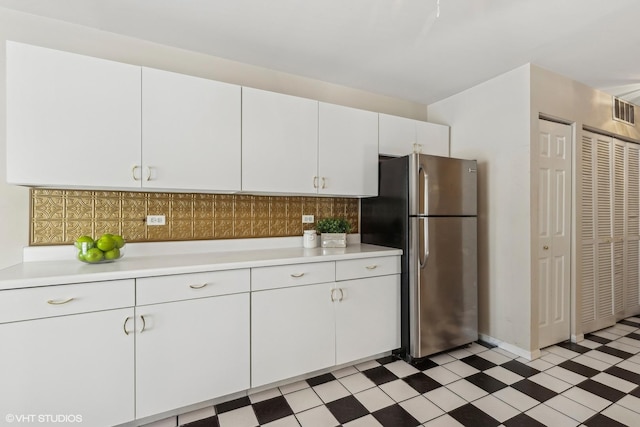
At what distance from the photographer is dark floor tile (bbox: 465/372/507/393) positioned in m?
2.05

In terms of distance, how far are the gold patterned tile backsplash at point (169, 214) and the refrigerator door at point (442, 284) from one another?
0.86 m

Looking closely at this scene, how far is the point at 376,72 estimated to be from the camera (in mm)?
2674

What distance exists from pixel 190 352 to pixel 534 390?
228cm

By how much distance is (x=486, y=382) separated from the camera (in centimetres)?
213

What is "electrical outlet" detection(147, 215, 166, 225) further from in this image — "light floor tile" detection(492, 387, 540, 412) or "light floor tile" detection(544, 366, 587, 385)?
"light floor tile" detection(544, 366, 587, 385)

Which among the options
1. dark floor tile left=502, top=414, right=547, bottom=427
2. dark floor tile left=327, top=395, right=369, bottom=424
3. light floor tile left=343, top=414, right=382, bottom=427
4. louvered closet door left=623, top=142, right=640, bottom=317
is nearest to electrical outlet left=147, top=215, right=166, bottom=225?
dark floor tile left=327, top=395, right=369, bottom=424

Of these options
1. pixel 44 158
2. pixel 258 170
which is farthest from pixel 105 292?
pixel 258 170

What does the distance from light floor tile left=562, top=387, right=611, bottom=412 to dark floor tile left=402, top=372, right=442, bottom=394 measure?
32.7 inches

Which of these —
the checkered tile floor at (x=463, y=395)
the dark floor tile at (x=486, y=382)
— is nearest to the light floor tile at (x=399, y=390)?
the checkered tile floor at (x=463, y=395)

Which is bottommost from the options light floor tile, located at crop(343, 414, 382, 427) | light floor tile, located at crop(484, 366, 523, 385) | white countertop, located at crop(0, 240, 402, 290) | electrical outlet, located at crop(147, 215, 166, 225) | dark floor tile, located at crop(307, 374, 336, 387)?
light floor tile, located at crop(343, 414, 382, 427)

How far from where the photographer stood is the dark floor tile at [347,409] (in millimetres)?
1768

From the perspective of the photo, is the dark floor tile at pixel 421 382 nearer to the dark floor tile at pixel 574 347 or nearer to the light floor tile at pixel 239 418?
the light floor tile at pixel 239 418

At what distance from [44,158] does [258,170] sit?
122 centimetres

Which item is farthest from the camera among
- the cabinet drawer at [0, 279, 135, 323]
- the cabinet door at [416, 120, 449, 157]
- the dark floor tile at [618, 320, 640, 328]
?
the dark floor tile at [618, 320, 640, 328]
